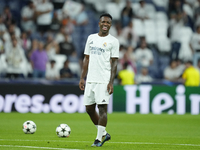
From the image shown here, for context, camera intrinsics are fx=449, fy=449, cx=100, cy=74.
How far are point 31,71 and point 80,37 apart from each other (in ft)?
13.4

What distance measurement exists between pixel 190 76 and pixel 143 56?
281 centimetres

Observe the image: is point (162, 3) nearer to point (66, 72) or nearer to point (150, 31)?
point (150, 31)

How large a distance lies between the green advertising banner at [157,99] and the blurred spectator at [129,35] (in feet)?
12.7

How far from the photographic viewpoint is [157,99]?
59.2ft

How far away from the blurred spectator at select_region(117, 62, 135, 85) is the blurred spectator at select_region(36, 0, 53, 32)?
4.86 metres

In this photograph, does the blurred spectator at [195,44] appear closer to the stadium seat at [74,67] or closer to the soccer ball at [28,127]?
the stadium seat at [74,67]

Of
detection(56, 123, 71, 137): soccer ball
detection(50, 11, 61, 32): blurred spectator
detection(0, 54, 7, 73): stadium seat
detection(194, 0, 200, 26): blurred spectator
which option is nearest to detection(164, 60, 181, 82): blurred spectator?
detection(194, 0, 200, 26): blurred spectator

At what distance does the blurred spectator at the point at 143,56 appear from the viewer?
20.6 m

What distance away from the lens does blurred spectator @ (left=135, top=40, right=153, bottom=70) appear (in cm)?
2059

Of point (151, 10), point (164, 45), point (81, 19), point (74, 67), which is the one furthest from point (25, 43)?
point (151, 10)

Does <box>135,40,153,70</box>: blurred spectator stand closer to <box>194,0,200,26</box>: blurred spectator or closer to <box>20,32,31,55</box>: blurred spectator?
<box>194,0,200,26</box>: blurred spectator

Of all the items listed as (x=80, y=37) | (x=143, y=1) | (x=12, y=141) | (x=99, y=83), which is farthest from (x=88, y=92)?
(x=143, y=1)

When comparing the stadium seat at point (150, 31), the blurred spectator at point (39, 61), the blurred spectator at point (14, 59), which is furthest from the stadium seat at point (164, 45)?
the blurred spectator at point (14, 59)

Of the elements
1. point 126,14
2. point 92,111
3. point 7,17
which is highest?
point 126,14
